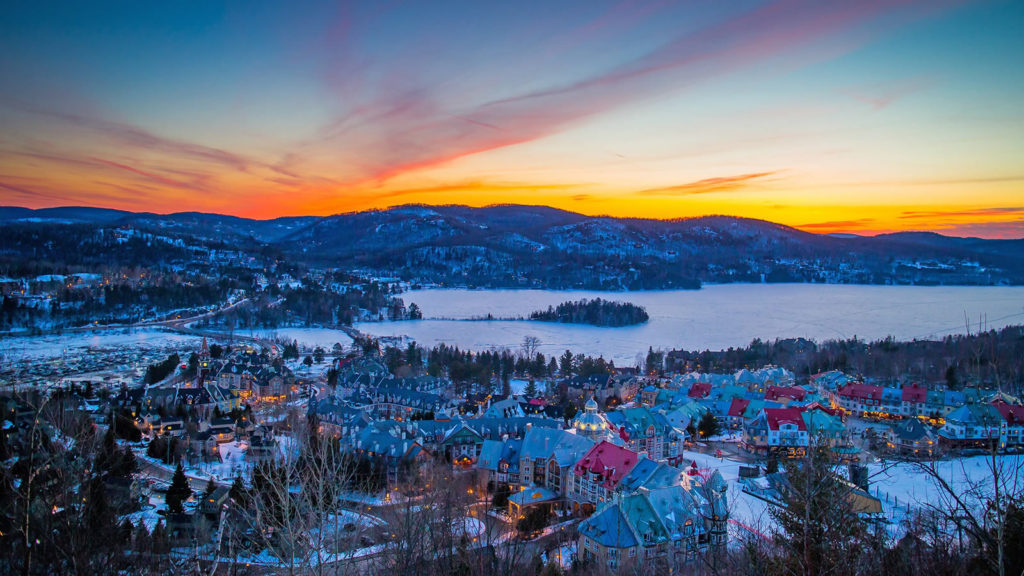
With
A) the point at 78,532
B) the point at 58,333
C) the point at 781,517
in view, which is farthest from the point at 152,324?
the point at 781,517

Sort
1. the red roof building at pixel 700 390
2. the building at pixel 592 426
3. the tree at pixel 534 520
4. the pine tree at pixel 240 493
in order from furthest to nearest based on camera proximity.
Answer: the red roof building at pixel 700 390 < the building at pixel 592 426 < the tree at pixel 534 520 < the pine tree at pixel 240 493

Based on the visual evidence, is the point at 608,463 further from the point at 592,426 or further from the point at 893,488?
the point at 893,488

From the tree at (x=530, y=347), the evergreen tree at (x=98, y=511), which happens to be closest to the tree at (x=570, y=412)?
the tree at (x=530, y=347)

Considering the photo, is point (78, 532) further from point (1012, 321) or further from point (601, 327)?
point (1012, 321)

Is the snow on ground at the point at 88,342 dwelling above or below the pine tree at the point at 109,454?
below

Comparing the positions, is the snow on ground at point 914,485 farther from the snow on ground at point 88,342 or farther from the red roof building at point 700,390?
the snow on ground at point 88,342

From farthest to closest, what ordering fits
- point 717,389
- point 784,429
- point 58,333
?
point 58,333
point 717,389
point 784,429

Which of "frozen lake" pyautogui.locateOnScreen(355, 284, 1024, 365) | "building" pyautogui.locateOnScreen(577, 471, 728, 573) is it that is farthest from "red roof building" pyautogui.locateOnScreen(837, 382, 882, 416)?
"building" pyautogui.locateOnScreen(577, 471, 728, 573)
